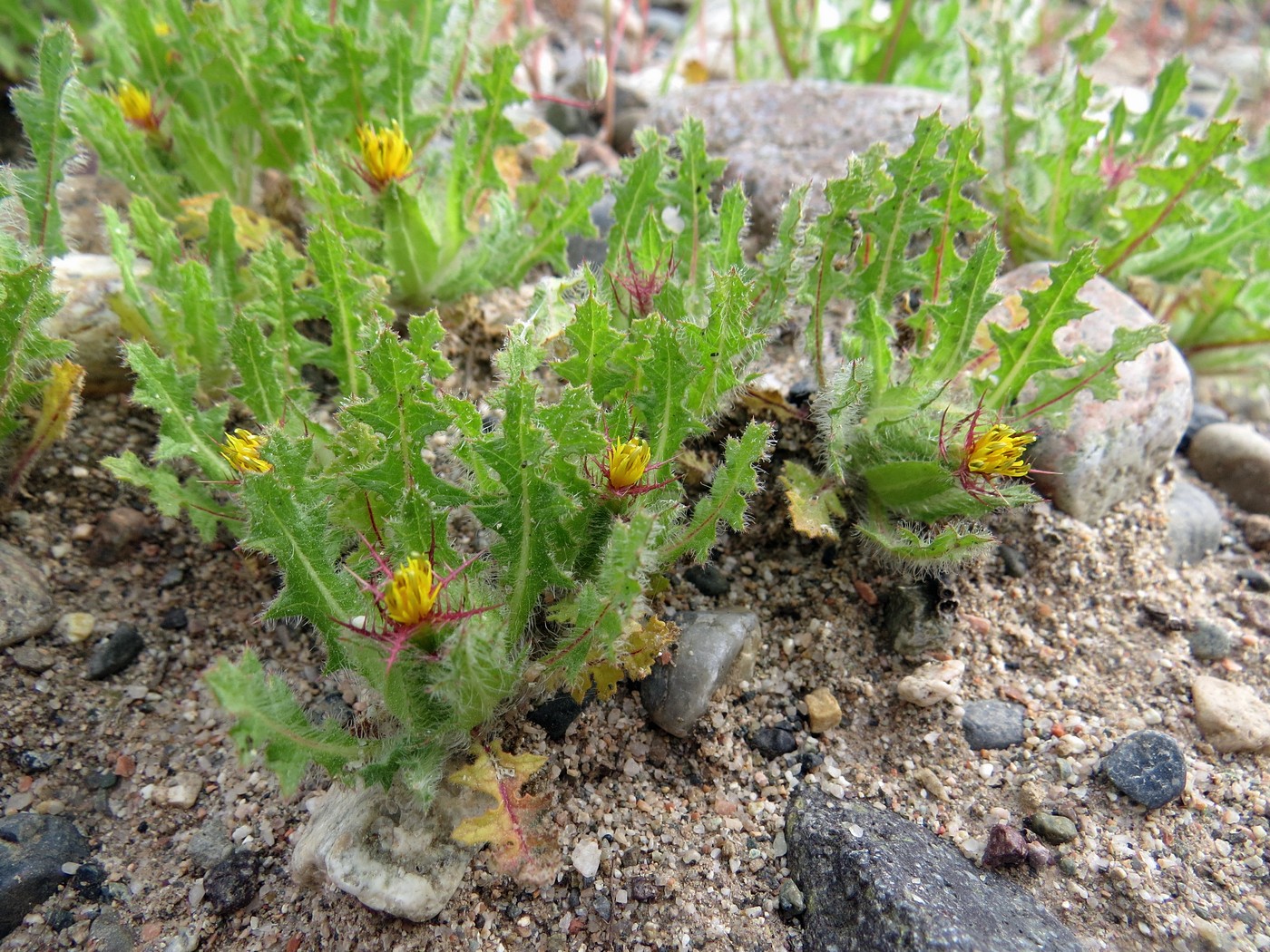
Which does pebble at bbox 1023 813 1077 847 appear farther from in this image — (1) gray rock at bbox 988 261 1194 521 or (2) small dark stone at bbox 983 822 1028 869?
(1) gray rock at bbox 988 261 1194 521

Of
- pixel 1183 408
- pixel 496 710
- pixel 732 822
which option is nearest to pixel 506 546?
pixel 496 710

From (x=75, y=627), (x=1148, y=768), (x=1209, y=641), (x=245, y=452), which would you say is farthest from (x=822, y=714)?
(x=75, y=627)

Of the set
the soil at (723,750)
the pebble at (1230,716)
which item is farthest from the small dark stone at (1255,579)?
the pebble at (1230,716)

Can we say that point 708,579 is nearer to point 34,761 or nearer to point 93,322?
point 34,761

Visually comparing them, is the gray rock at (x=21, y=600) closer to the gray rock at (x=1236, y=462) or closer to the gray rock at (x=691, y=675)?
the gray rock at (x=691, y=675)

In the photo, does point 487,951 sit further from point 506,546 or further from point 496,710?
point 506,546

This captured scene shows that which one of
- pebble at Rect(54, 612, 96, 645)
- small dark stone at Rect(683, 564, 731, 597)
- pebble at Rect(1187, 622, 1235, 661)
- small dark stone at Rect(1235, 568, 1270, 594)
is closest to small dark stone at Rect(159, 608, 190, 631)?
pebble at Rect(54, 612, 96, 645)
